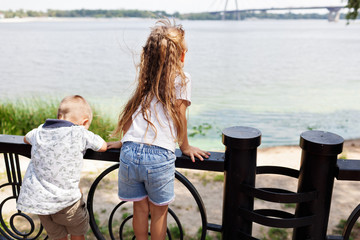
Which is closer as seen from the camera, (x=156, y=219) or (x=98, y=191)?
(x=156, y=219)

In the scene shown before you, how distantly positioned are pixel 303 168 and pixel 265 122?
11.8m

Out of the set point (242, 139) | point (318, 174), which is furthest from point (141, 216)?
point (318, 174)

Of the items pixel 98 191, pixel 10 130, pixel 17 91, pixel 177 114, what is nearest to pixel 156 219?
pixel 177 114

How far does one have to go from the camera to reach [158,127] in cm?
173

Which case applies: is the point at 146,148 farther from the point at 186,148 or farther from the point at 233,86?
the point at 233,86

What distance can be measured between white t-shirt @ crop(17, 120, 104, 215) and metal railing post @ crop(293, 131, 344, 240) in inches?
38.6

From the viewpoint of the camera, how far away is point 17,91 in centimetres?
1894

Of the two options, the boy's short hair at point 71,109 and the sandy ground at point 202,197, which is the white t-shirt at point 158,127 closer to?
the boy's short hair at point 71,109

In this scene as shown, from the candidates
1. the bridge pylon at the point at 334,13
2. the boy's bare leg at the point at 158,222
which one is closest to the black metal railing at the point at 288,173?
the boy's bare leg at the point at 158,222

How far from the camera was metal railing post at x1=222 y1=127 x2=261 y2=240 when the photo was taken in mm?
1539

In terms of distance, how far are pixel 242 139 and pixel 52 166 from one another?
3.09 ft

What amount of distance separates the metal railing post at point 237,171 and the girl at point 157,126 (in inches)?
6.1

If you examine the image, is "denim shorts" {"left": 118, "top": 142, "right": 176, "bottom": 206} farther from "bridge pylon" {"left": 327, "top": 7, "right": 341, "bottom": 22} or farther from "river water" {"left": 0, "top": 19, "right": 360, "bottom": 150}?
"bridge pylon" {"left": 327, "top": 7, "right": 341, "bottom": 22}

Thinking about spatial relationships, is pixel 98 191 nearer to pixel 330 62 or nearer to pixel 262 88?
pixel 262 88
